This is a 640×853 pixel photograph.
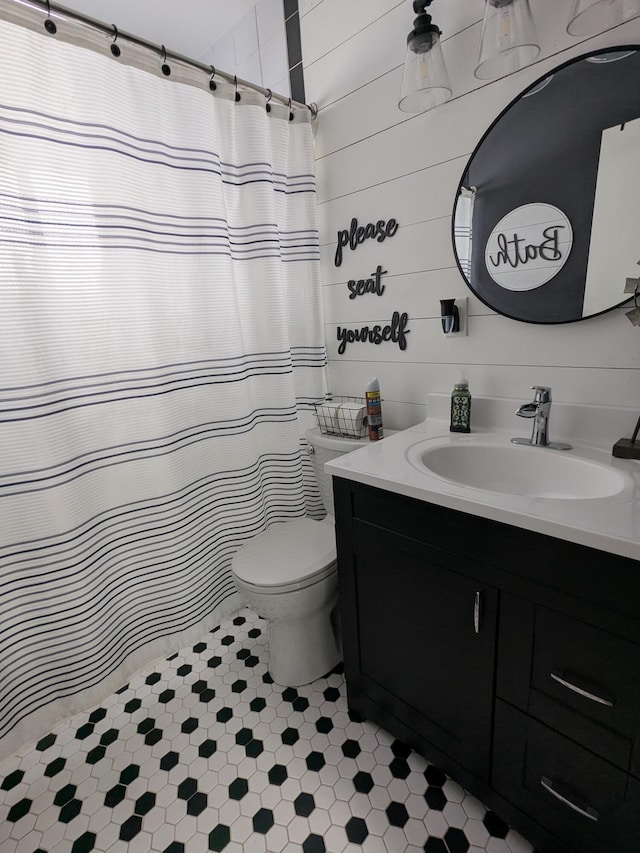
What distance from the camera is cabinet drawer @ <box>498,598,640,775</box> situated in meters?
0.75

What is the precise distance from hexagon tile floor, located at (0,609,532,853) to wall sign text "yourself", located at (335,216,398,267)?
1573 millimetres

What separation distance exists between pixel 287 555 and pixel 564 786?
34.4 inches

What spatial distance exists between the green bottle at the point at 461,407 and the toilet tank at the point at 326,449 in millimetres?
313

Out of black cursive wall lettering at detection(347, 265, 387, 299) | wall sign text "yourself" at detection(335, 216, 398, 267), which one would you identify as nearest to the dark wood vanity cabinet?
black cursive wall lettering at detection(347, 265, 387, 299)

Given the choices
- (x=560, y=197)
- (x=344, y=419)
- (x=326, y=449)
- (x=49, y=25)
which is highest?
(x=49, y=25)

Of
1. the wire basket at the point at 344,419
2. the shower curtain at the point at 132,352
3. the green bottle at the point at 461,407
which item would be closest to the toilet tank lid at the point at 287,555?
the shower curtain at the point at 132,352

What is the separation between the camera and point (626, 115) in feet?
3.23

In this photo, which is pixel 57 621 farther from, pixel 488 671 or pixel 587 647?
pixel 587 647

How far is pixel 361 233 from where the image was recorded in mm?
1597

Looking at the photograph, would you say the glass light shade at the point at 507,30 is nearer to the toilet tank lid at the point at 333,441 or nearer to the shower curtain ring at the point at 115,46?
the shower curtain ring at the point at 115,46

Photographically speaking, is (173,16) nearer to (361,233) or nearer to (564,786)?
(361,233)

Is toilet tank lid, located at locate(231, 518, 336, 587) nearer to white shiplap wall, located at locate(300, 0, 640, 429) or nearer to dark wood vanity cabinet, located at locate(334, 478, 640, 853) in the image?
dark wood vanity cabinet, located at locate(334, 478, 640, 853)

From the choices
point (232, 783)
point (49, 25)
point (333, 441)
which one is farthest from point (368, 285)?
point (232, 783)

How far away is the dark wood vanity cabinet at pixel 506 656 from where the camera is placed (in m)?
0.77
